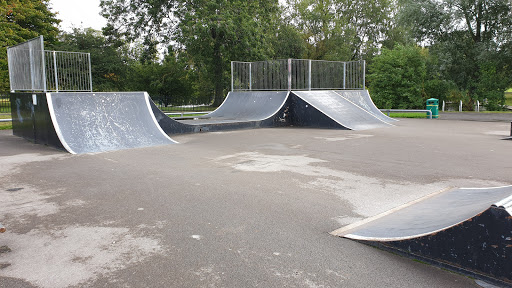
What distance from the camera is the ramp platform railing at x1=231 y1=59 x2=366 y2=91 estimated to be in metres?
17.1

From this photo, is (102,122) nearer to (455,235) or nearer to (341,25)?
(455,235)

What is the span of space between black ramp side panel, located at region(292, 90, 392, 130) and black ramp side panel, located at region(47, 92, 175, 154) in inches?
267

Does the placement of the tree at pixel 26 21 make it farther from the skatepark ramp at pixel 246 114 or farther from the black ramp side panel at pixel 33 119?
the skatepark ramp at pixel 246 114

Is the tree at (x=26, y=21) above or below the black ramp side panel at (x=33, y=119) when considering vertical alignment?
above

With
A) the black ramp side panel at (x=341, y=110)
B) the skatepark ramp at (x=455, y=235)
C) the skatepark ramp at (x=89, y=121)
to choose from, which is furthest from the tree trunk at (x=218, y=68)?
the skatepark ramp at (x=455, y=235)

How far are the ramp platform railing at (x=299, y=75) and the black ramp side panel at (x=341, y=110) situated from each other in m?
0.71

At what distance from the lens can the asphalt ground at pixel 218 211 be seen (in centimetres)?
302

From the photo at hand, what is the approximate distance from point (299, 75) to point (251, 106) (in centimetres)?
256

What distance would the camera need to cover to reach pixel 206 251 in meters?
3.44

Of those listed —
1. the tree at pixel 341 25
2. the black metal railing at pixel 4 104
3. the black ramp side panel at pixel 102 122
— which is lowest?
the black ramp side panel at pixel 102 122

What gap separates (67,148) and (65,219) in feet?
18.4

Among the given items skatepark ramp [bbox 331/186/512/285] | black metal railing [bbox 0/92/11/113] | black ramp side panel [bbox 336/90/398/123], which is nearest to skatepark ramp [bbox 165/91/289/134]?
black ramp side panel [bbox 336/90/398/123]

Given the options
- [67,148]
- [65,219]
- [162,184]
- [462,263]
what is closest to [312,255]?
[462,263]

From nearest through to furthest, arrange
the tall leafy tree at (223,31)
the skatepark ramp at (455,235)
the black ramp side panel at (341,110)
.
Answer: the skatepark ramp at (455,235) < the black ramp side panel at (341,110) < the tall leafy tree at (223,31)
